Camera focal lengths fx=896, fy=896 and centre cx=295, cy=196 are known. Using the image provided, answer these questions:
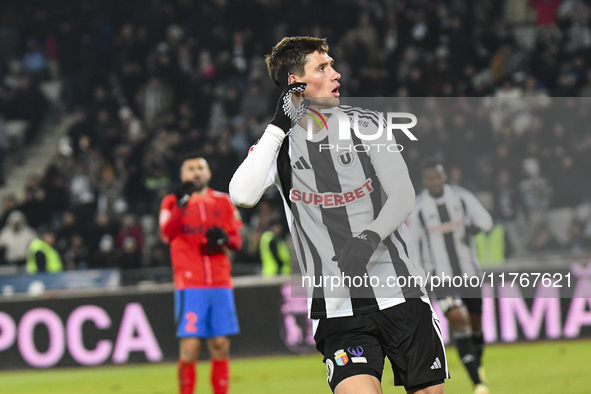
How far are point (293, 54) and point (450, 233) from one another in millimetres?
4572

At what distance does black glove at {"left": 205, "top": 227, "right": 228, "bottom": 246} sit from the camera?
7375mm

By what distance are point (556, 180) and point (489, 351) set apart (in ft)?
8.41

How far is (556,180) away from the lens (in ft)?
31.3

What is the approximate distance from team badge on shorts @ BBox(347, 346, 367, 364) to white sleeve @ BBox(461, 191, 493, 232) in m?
4.43

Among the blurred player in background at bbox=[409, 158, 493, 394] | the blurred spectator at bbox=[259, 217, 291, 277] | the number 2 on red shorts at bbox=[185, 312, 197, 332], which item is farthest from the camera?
the blurred spectator at bbox=[259, 217, 291, 277]

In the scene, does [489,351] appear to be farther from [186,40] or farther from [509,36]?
[186,40]

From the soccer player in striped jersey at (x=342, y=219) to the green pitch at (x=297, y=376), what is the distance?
463 cm

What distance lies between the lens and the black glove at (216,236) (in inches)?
290

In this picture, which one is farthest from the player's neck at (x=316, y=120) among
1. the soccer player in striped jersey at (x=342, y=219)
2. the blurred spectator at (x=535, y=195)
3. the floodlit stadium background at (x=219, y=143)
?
the blurred spectator at (x=535, y=195)

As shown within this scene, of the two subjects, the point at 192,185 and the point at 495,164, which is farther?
the point at 495,164

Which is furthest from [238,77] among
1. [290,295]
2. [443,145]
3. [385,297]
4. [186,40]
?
[385,297]

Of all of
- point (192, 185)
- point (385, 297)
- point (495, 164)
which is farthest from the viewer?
point (495, 164)

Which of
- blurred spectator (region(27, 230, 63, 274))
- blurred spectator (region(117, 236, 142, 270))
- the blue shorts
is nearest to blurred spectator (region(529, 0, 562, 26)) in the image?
blurred spectator (region(117, 236, 142, 270))

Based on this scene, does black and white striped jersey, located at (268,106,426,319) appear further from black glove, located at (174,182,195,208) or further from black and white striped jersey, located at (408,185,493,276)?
black and white striped jersey, located at (408,185,493,276)
